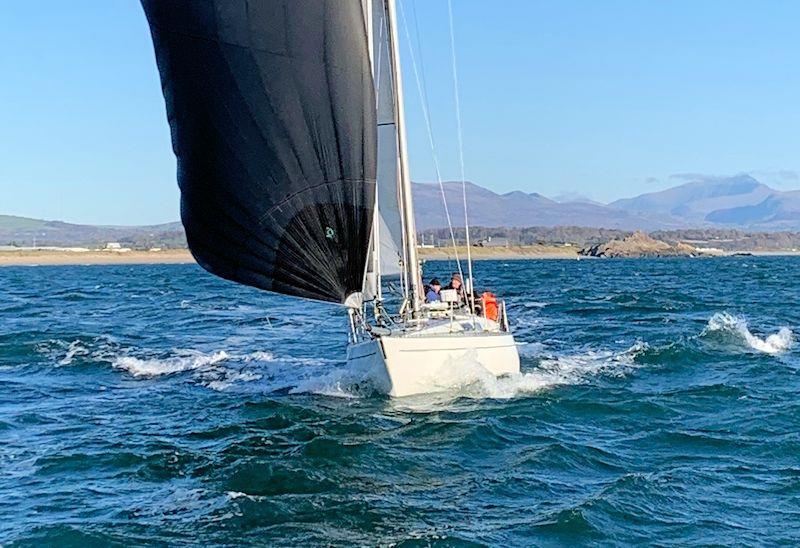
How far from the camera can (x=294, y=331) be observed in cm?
3209

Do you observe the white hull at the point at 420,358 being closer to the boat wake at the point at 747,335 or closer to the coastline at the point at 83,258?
the boat wake at the point at 747,335

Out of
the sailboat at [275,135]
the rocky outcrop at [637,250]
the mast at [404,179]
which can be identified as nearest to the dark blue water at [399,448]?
the mast at [404,179]

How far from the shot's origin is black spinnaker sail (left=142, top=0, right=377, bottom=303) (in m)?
13.6

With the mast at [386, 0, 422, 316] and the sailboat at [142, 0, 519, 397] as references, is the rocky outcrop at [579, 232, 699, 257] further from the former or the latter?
the sailboat at [142, 0, 519, 397]

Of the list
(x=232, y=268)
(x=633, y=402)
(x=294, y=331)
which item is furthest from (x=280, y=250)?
(x=294, y=331)

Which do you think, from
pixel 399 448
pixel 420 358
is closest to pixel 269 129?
pixel 399 448

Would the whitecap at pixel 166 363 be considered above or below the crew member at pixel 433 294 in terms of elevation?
below

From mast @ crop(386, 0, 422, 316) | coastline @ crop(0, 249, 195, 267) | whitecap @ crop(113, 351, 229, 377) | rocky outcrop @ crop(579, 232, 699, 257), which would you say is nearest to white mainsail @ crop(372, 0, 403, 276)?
mast @ crop(386, 0, 422, 316)

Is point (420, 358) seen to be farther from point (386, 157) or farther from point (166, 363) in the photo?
point (166, 363)

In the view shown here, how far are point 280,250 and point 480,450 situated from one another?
382 centimetres

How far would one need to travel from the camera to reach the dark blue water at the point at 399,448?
10.3 m

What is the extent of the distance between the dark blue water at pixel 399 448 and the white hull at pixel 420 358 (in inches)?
11.6

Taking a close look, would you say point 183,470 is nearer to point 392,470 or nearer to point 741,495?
point 392,470

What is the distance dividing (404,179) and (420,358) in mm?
3298
